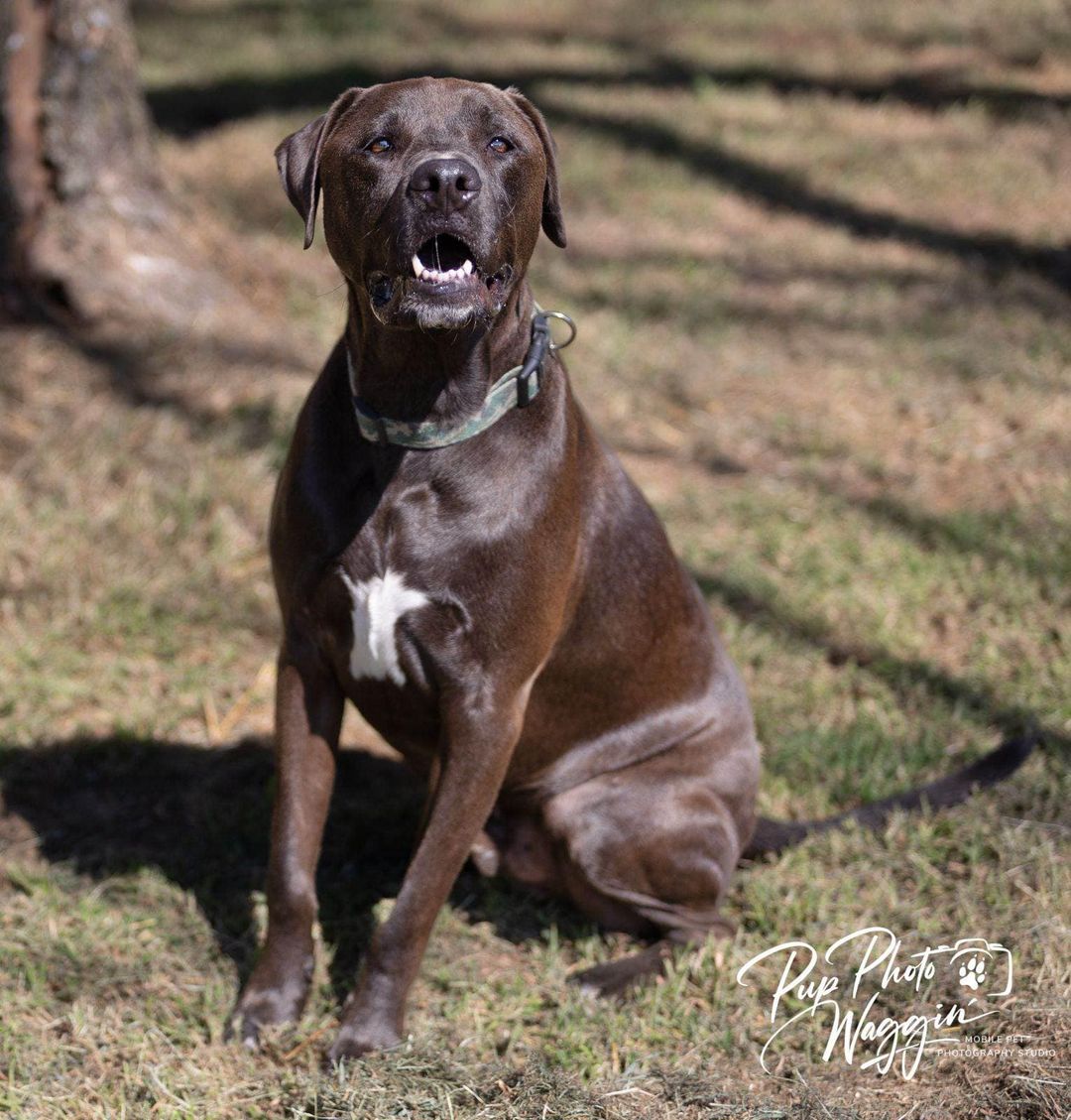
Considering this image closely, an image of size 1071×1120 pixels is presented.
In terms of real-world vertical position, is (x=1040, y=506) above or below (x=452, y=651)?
below

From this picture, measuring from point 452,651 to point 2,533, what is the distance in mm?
2353

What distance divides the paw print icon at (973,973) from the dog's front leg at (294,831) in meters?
1.45

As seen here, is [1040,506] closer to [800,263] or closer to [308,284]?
[800,263]

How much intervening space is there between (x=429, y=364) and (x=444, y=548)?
374 mm

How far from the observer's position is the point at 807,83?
9.30 m

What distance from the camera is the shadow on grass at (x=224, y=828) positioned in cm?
349

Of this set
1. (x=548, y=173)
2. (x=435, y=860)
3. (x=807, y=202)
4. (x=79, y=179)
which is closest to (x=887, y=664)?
(x=435, y=860)

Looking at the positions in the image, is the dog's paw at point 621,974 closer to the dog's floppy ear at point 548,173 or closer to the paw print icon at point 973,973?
the paw print icon at point 973,973

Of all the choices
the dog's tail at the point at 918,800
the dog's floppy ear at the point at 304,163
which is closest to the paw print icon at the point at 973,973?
the dog's tail at the point at 918,800

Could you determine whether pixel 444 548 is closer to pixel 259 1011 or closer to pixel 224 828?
pixel 259 1011

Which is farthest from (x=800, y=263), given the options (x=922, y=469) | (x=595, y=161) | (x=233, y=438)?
(x=233, y=438)

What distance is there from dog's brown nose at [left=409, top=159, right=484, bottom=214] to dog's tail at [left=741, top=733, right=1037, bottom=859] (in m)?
1.83

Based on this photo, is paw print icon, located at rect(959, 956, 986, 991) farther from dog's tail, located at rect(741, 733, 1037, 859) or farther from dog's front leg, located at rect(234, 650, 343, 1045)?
dog's front leg, located at rect(234, 650, 343, 1045)

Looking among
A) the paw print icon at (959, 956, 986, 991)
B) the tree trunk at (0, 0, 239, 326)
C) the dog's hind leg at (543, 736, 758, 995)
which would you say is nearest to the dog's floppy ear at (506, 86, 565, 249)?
the dog's hind leg at (543, 736, 758, 995)
